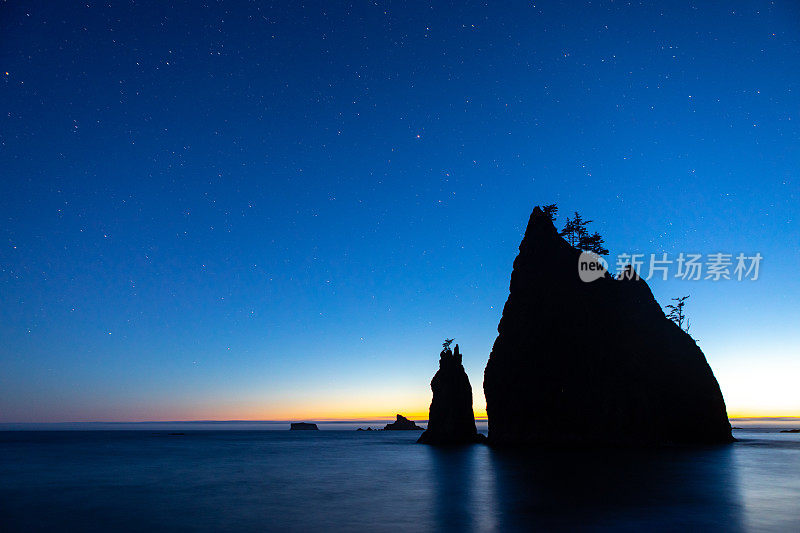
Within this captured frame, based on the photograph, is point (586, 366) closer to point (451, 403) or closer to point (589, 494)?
point (451, 403)

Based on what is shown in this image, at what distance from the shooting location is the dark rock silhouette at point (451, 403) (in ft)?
247

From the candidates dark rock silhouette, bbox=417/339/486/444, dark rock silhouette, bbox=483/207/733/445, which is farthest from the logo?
dark rock silhouette, bbox=417/339/486/444

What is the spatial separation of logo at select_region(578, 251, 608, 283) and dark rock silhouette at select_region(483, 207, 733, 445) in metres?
1.19

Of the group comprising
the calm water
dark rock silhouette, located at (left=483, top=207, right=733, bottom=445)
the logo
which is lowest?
the calm water

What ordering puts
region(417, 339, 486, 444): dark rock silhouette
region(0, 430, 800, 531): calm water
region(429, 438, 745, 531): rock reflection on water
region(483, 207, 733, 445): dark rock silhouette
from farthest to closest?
region(417, 339, 486, 444): dark rock silhouette < region(483, 207, 733, 445): dark rock silhouette < region(0, 430, 800, 531): calm water < region(429, 438, 745, 531): rock reflection on water

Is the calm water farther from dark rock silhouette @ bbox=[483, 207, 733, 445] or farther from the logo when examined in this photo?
the logo

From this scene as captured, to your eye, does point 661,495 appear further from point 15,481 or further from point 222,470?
point 15,481

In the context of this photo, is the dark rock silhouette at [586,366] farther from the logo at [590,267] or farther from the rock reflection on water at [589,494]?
the rock reflection on water at [589,494]

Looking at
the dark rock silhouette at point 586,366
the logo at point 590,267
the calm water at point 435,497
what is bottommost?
the calm water at point 435,497

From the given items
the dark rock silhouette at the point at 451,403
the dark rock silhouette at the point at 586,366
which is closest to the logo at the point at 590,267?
the dark rock silhouette at the point at 586,366

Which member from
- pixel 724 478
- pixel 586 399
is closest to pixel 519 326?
pixel 586 399

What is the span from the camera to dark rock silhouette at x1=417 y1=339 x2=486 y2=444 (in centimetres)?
7519

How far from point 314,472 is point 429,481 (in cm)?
1561

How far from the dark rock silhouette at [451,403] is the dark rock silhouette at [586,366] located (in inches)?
303
